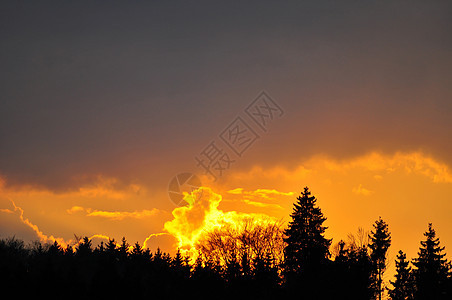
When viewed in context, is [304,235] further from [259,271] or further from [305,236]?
[259,271]

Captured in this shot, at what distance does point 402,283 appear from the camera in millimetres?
73938

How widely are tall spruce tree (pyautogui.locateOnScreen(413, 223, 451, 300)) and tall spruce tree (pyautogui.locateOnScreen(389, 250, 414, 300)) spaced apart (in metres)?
1.72

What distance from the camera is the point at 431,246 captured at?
7594 centimetres

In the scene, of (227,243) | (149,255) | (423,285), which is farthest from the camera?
(149,255)

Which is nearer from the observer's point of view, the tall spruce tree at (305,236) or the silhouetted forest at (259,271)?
the silhouetted forest at (259,271)

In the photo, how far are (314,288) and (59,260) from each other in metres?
67.6

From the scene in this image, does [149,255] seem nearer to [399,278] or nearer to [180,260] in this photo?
[180,260]

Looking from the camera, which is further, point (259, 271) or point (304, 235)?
point (304, 235)

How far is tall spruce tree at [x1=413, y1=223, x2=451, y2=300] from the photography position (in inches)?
2271

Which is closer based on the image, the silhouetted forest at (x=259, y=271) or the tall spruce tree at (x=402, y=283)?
the silhouetted forest at (x=259, y=271)

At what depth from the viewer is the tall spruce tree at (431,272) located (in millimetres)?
57688

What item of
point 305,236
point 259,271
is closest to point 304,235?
point 305,236

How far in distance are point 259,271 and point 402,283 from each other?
36644mm

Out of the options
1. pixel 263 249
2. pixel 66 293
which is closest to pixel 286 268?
pixel 263 249
